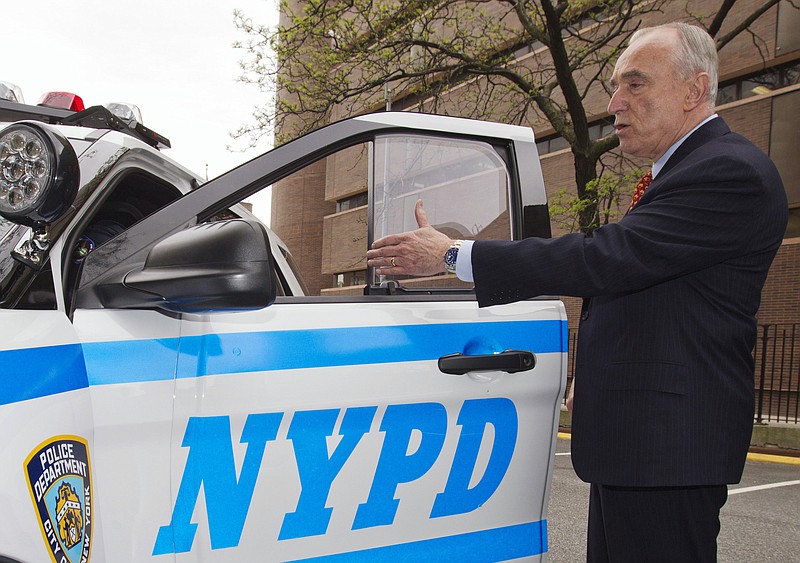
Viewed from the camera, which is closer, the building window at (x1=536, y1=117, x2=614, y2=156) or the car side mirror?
the car side mirror

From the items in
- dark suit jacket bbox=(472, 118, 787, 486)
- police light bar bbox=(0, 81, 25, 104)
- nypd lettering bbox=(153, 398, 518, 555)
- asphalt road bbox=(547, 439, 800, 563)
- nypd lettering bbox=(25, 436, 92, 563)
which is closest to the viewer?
nypd lettering bbox=(25, 436, 92, 563)

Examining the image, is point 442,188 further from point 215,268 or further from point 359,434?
point 215,268

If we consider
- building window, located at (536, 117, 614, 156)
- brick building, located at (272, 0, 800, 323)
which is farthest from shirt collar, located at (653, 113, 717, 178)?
building window, located at (536, 117, 614, 156)

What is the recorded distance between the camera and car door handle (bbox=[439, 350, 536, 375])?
1.79 m

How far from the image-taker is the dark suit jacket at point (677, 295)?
167 centimetres

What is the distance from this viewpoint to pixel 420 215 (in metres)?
1.90

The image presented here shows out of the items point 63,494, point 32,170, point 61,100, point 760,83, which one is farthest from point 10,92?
point 760,83

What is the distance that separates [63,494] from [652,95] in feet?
5.58

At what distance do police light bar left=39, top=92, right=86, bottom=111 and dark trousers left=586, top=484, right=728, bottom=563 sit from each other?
1.94 meters

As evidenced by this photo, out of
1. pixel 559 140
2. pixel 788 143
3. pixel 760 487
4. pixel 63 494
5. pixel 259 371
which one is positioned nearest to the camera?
pixel 63 494

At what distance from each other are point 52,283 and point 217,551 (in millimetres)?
655

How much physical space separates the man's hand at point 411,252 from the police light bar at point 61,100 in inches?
45.3

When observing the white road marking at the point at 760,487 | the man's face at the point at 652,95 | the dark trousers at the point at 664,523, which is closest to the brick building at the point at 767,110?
the white road marking at the point at 760,487

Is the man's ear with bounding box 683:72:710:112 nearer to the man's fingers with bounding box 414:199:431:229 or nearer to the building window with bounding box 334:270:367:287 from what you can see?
the man's fingers with bounding box 414:199:431:229
